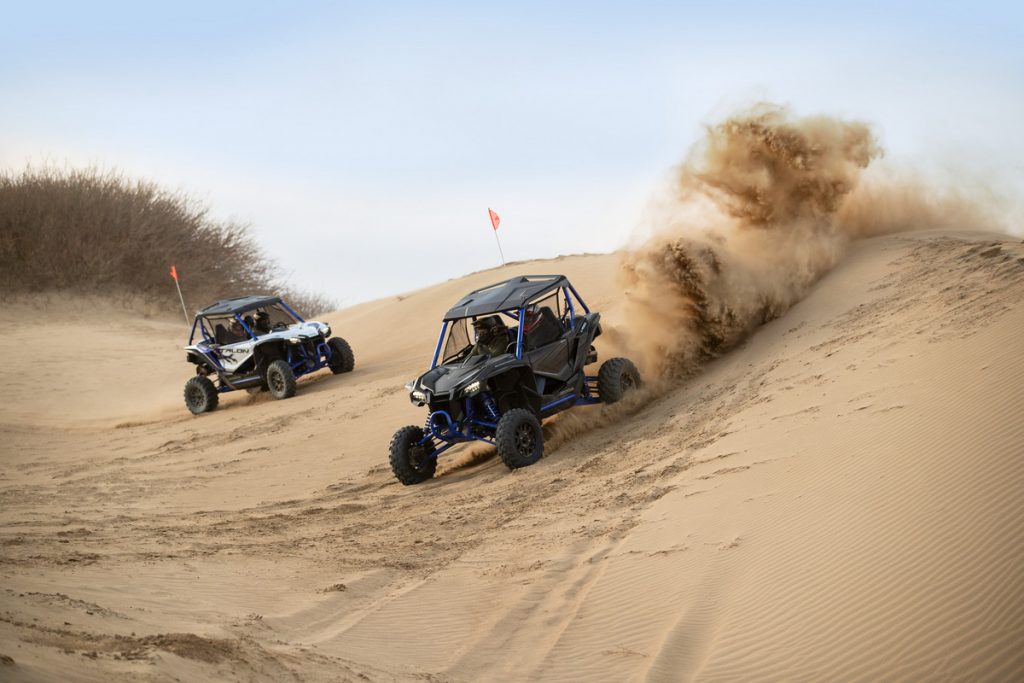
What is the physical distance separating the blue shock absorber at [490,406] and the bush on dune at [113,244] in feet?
92.2

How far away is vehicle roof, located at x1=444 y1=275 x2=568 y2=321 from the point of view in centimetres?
1095

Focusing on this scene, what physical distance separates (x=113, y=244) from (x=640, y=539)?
34.5m

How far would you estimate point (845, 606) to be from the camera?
17.0ft

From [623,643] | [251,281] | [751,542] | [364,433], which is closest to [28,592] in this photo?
[623,643]

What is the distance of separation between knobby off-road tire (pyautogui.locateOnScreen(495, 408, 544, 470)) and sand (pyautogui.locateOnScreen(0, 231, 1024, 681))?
0.62ft

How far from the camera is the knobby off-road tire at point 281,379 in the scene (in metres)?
17.1

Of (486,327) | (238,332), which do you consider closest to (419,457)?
(486,327)

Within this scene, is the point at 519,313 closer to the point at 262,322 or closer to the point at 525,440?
the point at 525,440

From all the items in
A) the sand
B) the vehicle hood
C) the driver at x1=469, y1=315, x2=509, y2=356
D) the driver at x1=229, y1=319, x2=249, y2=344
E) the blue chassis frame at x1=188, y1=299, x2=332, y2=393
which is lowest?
the sand

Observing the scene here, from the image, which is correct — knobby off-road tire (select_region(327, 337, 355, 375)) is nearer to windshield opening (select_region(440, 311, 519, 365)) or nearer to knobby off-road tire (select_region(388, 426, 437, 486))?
windshield opening (select_region(440, 311, 519, 365))

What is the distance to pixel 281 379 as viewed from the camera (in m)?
17.1

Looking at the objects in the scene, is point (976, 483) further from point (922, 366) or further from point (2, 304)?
point (2, 304)

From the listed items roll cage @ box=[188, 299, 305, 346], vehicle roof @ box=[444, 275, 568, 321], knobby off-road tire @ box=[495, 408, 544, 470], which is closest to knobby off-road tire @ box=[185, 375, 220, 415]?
roll cage @ box=[188, 299, 305, 346]

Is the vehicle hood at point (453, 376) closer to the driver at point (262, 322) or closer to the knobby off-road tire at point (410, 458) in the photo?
the knobby off-road tire at point (410, 458)
